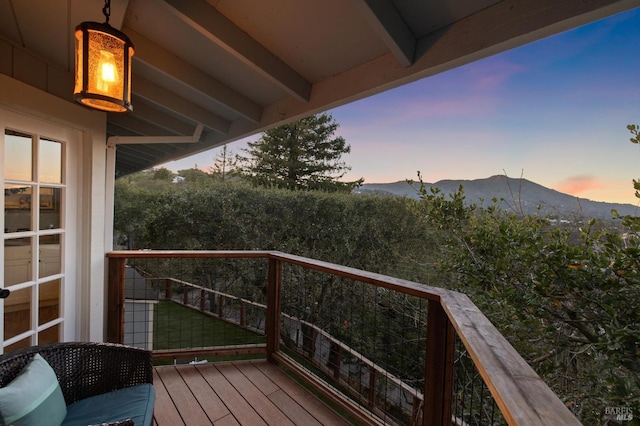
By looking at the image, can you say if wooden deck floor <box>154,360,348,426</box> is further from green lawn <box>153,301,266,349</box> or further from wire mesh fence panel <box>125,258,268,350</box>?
wire mesh fence panel <box>125,258,268,350</box>

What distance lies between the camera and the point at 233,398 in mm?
2250

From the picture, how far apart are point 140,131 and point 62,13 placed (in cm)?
200

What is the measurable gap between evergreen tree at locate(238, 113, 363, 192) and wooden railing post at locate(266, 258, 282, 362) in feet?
31.2

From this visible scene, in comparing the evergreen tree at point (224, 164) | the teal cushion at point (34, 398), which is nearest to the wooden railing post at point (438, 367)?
the teal cushion at point (34, 398)

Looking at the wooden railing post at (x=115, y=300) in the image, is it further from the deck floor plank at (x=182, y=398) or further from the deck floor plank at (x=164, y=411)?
the deck floor plank at (x=164, y=411)

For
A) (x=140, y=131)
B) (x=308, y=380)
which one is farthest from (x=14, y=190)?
(x=308, y=380)

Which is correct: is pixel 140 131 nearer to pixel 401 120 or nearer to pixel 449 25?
pixel 449 25

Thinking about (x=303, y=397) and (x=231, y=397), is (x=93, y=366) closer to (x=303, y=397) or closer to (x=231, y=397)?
(x=231, y=397)

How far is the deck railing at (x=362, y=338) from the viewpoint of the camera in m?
0.82

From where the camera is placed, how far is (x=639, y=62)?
11.5 ft

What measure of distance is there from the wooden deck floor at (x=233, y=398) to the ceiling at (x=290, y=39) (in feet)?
6.89

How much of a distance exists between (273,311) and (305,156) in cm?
1022

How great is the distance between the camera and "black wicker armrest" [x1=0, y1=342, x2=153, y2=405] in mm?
1561

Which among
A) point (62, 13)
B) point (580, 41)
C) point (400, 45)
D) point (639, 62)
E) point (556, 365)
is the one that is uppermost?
point (580, 41)
